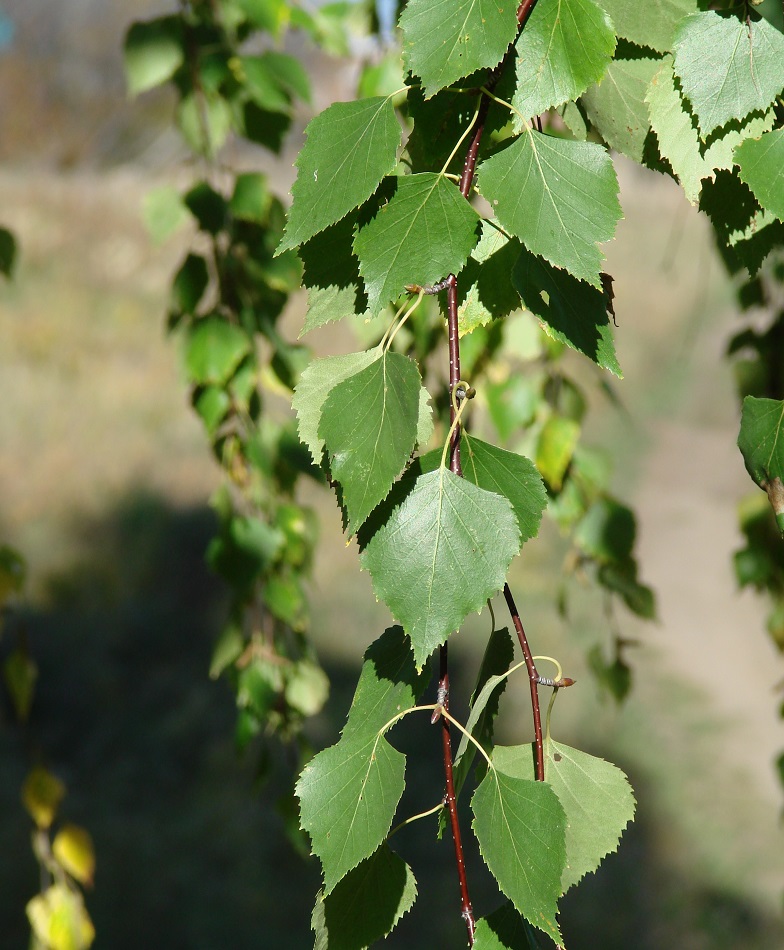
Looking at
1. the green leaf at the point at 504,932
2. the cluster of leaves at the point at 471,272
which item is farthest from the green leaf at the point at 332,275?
the green leaf at the point at 504,932

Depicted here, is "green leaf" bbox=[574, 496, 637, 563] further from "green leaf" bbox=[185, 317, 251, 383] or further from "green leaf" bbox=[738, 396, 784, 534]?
"green leaf" bbox=[738, 396, 784, 534]

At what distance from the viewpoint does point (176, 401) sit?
365 cm

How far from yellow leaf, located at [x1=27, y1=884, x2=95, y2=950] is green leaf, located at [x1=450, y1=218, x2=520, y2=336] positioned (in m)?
0.80

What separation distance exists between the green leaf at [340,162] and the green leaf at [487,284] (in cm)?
6

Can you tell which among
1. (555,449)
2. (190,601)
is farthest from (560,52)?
(190,601)

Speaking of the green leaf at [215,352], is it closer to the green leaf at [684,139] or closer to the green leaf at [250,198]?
the green leaf at [250,198]

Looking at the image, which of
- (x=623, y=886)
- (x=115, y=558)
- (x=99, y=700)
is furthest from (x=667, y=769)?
(x=115, y=558)

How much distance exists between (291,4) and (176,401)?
8.17 feet

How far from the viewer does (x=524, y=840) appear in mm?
363

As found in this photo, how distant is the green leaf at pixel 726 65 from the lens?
0.38 metres

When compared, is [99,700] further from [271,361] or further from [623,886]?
[271,361]

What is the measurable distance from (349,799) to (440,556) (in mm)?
103

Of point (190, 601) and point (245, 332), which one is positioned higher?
point (245, 332)

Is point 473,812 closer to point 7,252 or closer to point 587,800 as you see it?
point 587,800
